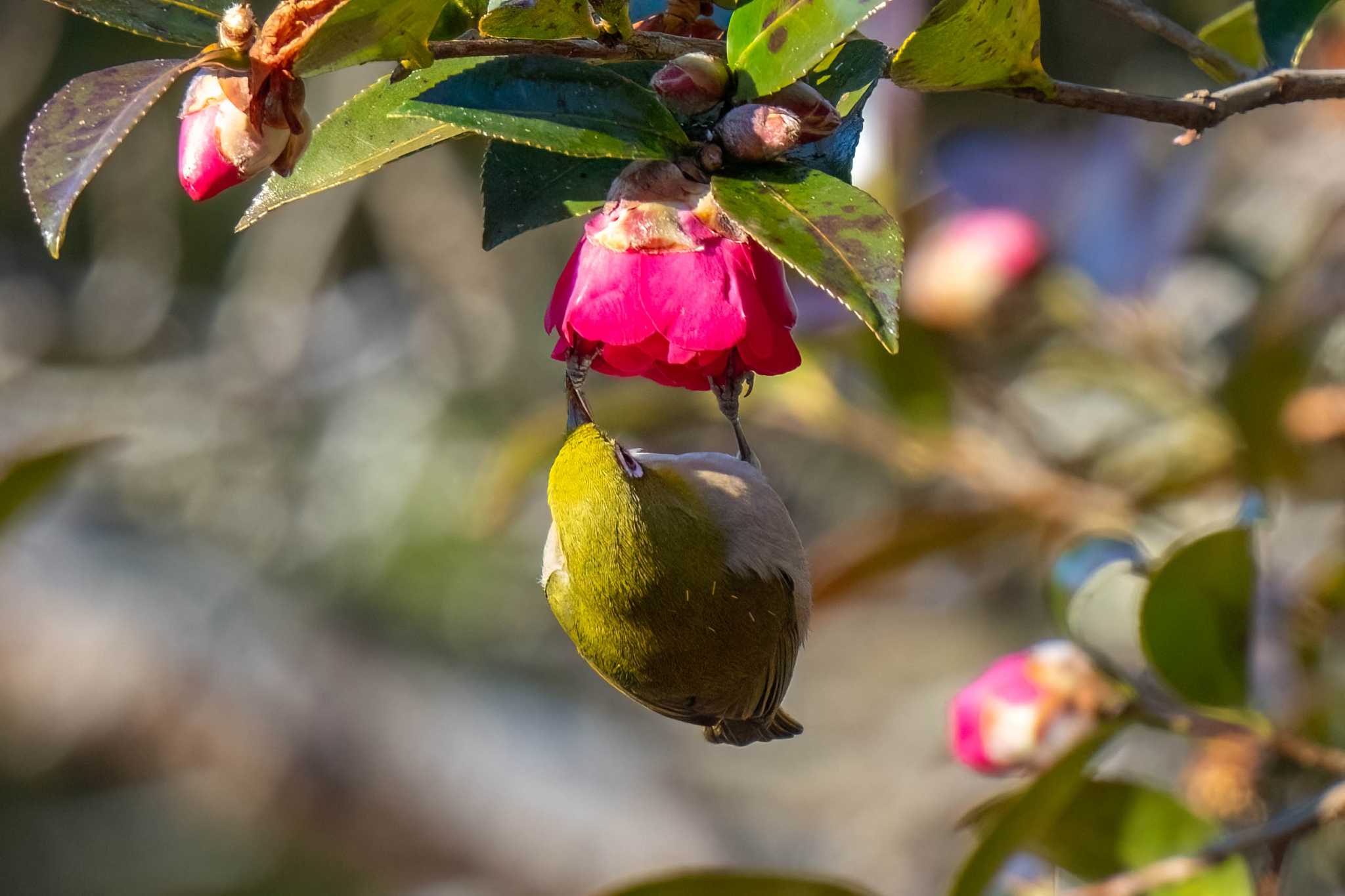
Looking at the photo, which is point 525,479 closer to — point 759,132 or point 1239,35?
point 1239,35

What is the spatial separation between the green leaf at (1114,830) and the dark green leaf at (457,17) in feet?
2.15

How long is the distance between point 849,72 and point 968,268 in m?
1.07

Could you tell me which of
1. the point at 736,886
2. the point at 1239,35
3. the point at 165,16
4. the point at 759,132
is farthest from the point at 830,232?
the point at 736,886

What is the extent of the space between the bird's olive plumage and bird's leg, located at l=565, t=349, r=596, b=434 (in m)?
0.01

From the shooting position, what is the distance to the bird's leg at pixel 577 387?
0.61 m

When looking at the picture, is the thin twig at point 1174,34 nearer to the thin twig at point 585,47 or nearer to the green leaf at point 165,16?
the thin twig at point 585,47

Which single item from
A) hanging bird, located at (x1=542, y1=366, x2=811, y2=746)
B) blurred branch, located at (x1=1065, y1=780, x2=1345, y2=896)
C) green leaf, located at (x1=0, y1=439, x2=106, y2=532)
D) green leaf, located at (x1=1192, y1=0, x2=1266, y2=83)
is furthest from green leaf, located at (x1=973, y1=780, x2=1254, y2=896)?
green leaf, located at (x1=0, y1=439, x2=106, y2=532)

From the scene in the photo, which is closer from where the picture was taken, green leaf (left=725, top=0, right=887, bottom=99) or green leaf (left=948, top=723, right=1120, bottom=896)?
green leaf (left=725, top=0, right=887, bottom=99)

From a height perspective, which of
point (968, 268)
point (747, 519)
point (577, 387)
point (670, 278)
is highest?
point (670, 278)

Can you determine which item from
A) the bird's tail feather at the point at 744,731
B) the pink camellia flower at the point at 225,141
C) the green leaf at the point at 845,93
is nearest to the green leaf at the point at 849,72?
the green leaf at the point at 845,93

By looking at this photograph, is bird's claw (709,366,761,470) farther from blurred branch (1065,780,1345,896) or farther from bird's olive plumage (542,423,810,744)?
blurred branch (1065,780,1345,896)

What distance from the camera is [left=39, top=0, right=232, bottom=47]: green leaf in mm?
501

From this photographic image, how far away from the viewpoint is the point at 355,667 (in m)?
3.13

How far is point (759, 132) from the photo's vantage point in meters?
0.50
